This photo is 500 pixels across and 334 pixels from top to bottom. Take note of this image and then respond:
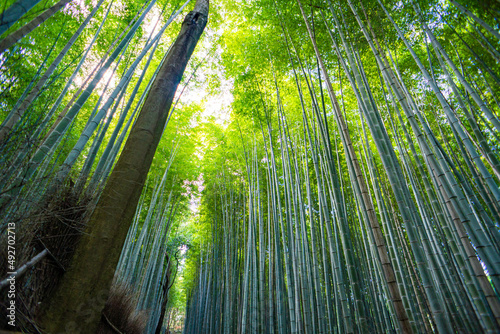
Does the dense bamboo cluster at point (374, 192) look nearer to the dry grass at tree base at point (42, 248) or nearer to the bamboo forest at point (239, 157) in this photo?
the bamboo forest at point (239, 157)

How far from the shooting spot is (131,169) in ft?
4.17

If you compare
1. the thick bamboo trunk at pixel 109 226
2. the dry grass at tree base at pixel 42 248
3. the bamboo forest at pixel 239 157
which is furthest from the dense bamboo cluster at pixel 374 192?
the dry grass at tree base at pixel 42 248

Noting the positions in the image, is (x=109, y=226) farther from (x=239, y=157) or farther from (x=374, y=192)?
(x=239, y=157)

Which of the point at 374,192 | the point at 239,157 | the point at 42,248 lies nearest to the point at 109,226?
the point at 42,248

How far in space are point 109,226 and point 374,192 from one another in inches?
145

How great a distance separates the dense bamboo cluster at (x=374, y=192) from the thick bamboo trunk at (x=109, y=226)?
114 cm

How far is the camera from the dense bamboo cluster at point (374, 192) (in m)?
1.53

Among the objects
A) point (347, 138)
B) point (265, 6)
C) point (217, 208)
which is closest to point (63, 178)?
point (347, 138)

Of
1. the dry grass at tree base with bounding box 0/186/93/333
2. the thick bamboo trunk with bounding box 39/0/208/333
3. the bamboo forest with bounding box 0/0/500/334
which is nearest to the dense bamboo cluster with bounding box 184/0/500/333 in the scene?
the bamboo forest with bounding box 0/0/500/334

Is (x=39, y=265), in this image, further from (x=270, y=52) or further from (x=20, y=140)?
(x=270, y=52)

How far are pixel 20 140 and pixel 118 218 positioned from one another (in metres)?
0.65

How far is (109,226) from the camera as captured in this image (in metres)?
1.14

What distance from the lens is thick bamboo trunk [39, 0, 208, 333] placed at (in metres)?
0.96

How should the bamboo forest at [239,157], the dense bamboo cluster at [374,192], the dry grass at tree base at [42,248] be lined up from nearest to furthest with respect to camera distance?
the dry grass at tree base at [42,248] → the bamboo forest at [239,157] → the dense bamboo cluster at [374,192]
